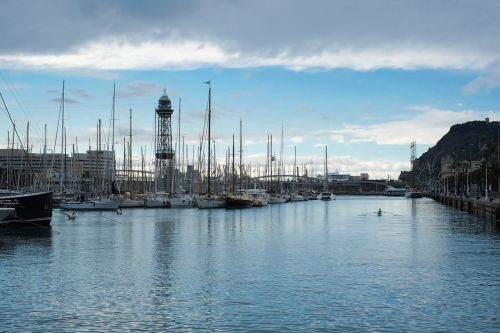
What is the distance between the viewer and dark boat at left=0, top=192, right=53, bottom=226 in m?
62.5

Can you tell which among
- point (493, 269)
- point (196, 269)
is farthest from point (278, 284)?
point (493, 269)

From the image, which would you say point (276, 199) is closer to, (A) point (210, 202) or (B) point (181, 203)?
(B) point (181, 203)

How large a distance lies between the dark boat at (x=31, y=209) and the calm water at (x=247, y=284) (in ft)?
30.2

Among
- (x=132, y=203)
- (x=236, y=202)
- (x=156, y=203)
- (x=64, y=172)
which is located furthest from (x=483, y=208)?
(x=64, y=172)

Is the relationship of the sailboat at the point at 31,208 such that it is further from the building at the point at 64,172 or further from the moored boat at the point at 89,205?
the building at the point at 64,172

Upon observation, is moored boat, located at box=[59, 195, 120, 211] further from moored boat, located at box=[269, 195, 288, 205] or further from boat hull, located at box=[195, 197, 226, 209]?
moored boat, located at box=[269, 195, 288, 205]

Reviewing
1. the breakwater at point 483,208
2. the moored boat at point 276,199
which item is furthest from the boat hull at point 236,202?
the breakwater at point 483,208

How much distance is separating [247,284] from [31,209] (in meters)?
41.1

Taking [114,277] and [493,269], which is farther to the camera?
[493,269]

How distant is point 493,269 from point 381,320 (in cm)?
1549

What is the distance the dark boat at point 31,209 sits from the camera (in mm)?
62500

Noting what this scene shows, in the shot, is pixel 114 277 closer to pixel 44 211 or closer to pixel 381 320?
pixel 381 320

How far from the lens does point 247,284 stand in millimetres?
30281

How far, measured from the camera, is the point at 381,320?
901 inches
